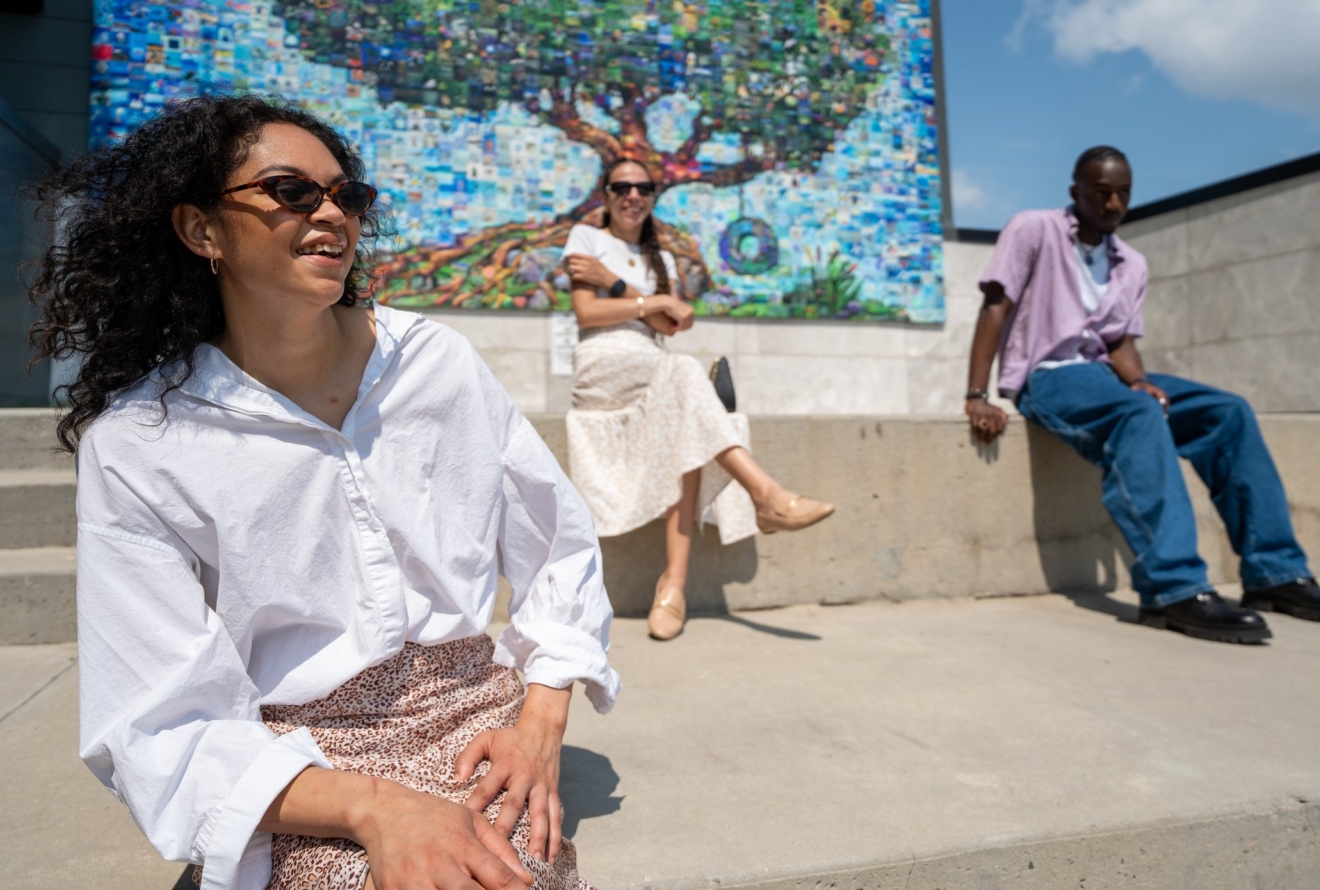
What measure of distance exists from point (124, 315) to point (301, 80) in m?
6.07

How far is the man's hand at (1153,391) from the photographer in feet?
12.3

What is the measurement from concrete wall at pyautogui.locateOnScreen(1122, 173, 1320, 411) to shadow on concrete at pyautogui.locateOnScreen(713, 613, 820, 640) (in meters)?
5.58

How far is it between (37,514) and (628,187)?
2.43 meters

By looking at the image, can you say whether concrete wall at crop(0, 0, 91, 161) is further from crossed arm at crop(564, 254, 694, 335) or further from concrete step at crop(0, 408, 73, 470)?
crossed arm at crop(564, 254, 694, 335)

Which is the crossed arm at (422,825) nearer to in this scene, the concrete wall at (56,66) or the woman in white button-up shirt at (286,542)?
the woman in white button-up shirt at (286,542)

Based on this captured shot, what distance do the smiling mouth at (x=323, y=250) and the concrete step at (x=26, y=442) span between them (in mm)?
2782

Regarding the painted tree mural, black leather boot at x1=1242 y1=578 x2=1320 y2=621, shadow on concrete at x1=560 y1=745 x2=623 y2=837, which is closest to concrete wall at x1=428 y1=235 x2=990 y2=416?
the painted tree mural

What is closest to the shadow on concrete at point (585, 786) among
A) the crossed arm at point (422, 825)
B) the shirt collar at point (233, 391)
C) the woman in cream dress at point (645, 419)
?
the crossed arm at point (422, 825)

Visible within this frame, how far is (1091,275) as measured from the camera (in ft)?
13.0

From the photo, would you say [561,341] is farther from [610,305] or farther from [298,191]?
[298,191]

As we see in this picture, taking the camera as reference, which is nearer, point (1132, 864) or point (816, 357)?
point (1132, 864)

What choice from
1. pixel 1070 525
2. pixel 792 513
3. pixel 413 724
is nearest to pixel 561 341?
pixel 1070 525

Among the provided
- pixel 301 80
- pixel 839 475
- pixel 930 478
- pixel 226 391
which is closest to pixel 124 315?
pixel 226 391

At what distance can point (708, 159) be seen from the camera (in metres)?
7.36
